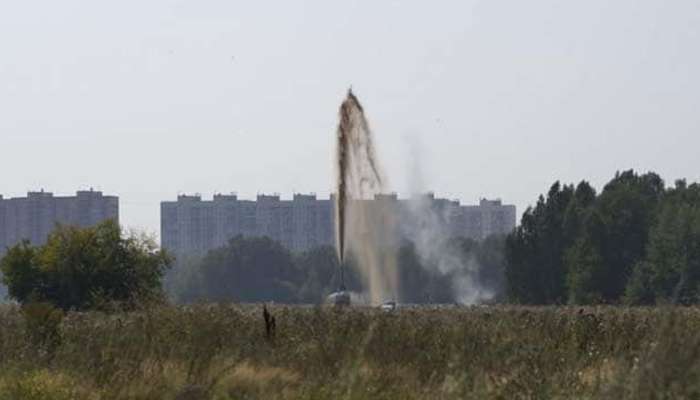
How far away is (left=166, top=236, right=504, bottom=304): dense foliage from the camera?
493 ft

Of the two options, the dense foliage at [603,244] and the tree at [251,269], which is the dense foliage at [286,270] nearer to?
the tree at [251,269]

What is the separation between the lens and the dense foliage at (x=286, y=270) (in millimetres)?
150125

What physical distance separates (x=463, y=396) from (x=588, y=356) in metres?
5.80

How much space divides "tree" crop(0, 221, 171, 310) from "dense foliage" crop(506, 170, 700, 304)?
42.4 metres

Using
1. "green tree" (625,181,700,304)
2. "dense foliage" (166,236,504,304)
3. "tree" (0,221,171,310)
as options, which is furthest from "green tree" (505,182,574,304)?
"tree" (0,221,171,310)

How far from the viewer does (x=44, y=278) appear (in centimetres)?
4338

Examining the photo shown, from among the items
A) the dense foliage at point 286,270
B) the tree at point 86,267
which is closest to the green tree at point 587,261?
the tree at point 86,267

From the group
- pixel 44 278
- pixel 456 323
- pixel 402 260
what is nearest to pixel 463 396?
pixel 456 323

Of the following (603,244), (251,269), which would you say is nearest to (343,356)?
(603,244)

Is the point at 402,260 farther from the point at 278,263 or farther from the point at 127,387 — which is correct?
the point at 127,387

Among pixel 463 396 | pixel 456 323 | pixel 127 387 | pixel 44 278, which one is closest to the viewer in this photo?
pixel 463 396

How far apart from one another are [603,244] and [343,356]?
243 feet

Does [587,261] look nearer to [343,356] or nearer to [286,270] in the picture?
[343,356]

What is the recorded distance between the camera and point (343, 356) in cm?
1878
